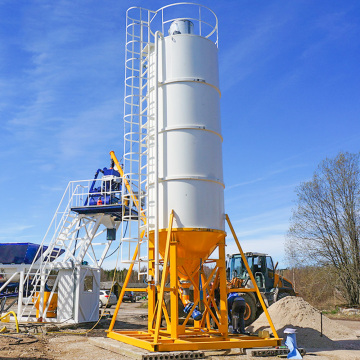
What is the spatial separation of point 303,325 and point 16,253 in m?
14.7

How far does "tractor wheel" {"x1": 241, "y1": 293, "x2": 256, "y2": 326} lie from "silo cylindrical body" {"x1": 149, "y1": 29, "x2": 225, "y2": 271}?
24.4 ft

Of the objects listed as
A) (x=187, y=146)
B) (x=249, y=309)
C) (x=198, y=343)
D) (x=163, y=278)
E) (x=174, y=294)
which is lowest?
(x=198, y=343)

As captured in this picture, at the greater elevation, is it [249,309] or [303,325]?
[249,309]

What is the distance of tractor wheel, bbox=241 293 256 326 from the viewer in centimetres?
1983

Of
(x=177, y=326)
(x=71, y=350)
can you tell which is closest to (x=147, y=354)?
(x=177, y=326)

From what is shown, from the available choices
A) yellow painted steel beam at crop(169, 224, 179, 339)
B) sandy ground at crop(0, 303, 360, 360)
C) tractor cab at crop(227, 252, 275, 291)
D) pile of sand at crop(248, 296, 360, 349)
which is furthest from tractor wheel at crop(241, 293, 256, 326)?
yellow painted steel beam at crop(169, 224, 179, 339)

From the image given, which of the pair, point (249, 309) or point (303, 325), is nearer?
point (303, 325)

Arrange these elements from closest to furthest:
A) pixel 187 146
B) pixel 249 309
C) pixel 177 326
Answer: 1. pixel 177 326
2. pixel 187 146
3. pixel 249 309

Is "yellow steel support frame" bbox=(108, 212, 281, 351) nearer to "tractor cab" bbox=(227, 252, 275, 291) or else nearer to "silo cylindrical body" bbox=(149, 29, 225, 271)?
"silo cylindrical body" bbox=(149, 29, 225, 271)

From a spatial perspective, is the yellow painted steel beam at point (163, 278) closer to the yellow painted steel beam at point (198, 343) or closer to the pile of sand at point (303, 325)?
the yellow painted steel beam at point (198, 343)

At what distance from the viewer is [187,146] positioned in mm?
13367

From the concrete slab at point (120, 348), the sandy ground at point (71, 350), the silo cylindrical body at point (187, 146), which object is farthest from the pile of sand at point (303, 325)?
the concrete slab at point (120, 348)

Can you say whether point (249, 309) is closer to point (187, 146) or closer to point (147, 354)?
point (187, 146)

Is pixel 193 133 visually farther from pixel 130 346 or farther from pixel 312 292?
pixel 312 292
